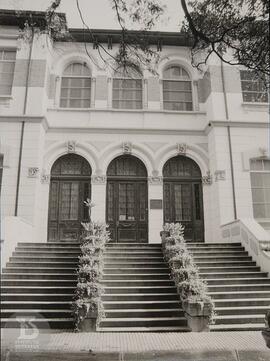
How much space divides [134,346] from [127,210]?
7937mm

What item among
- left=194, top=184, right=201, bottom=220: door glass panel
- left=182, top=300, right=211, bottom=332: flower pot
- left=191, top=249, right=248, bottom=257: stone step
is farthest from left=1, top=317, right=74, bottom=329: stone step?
left=194, top=184, right=201, bottom=220: door glass panel

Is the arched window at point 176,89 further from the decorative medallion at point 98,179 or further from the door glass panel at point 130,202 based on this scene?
the decorative medallion at point 98,179

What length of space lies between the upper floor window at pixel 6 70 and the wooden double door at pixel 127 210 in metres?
5.68

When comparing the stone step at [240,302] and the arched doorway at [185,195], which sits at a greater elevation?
the arched doorway at [185,195]

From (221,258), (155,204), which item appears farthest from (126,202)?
(221,258)

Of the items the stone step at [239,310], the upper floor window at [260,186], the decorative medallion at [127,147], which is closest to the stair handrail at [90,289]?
the stone step at [239,310]

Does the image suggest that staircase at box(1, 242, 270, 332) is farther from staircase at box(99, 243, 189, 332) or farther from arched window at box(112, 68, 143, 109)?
arched window at box(112, 68, 143, 109)

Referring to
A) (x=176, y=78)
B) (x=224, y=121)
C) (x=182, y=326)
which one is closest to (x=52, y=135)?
(x=176, y=78)

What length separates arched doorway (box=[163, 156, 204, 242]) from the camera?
14062mm

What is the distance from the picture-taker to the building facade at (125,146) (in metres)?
13.5

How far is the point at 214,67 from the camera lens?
48.5 feet

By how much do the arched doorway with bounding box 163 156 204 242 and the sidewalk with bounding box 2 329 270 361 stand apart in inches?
264

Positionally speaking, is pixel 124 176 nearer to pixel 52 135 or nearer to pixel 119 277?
pixel 52 135

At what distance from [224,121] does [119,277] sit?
26.2 feet
